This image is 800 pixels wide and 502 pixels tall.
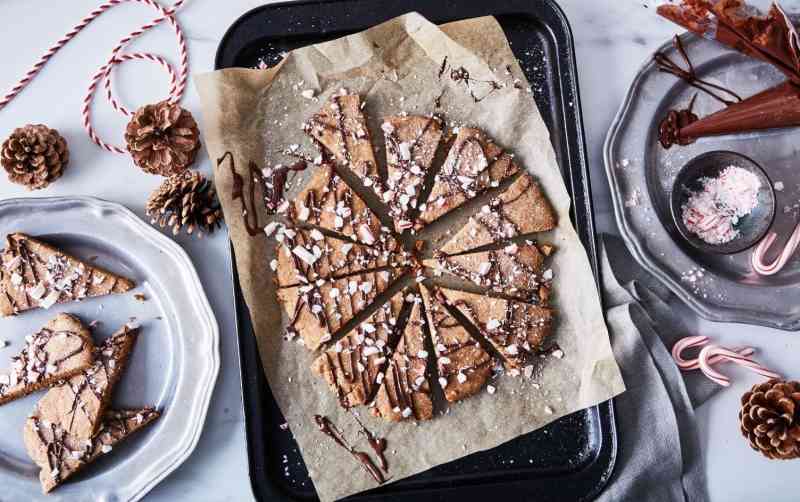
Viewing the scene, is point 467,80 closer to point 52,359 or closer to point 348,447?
point 348,447

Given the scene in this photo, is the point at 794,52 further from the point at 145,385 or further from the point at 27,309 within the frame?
the point at 27,309

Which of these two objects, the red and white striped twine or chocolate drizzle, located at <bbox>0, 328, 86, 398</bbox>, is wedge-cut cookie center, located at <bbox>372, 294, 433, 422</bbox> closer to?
chocolate drizzle, located at <bbox>0, 328, 86, 398</bbox>

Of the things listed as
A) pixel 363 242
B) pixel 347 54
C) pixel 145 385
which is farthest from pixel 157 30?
pixel 145 385

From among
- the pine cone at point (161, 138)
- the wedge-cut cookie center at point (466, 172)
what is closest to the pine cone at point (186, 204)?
the pine cone at point (161, 138)

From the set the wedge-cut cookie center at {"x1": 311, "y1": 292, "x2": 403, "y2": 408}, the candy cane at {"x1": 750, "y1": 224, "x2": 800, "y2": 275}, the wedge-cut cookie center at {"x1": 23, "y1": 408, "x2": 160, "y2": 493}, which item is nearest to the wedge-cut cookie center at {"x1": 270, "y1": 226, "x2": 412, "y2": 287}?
the wedge-cut cookie center at {"x1": 311, "y1": 292, "x2": 403, "y2": 408}

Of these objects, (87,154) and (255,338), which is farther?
(87,154)

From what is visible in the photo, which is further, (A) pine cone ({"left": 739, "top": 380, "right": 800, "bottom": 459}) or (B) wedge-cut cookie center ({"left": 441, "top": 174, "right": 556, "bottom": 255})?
(B) wedge-cut cookie center ({"left": 441, "top": 174, "right": 556, "bottom": 255})
